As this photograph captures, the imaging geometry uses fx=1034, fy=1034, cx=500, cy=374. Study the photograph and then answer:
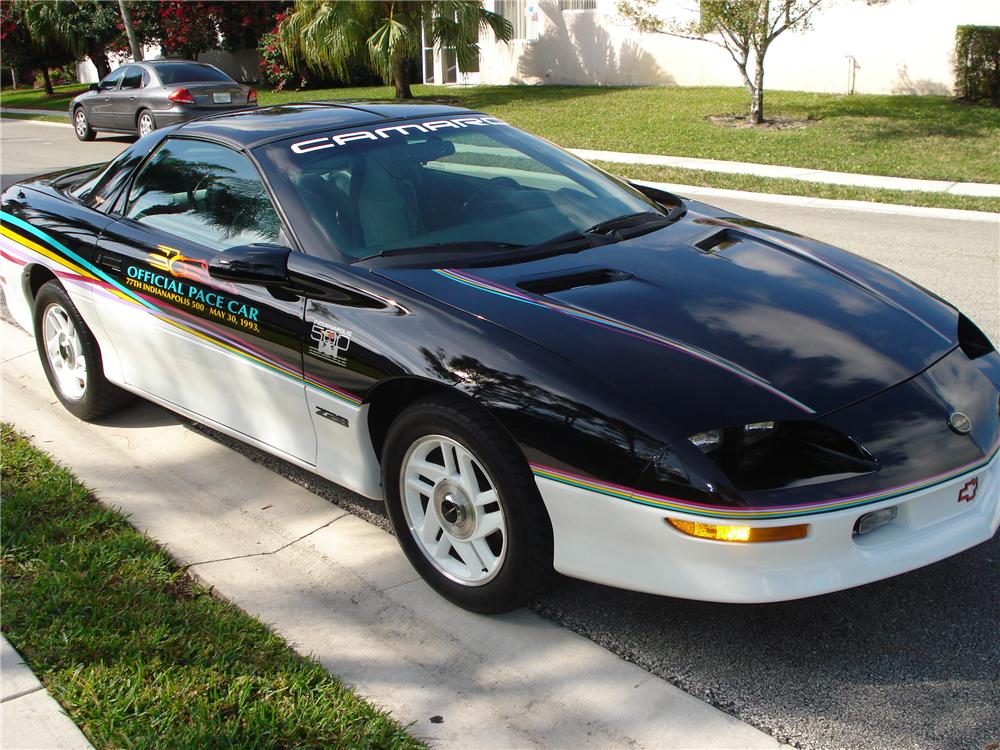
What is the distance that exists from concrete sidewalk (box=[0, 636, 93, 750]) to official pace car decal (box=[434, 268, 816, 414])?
70.2 inches

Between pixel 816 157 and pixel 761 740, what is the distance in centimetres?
1241

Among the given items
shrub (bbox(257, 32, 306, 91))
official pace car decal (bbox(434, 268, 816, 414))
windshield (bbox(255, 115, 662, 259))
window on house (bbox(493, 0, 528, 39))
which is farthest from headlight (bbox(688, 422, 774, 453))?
shrub (bbox(257, 32, 306, 91))

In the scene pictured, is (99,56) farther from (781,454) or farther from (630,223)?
(781,454)

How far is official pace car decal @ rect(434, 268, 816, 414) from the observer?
3002 millimetres

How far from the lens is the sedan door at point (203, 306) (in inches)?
151

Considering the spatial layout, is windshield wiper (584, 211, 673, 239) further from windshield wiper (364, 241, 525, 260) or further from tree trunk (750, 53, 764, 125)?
tree trunk (750, 53, 764, 125)

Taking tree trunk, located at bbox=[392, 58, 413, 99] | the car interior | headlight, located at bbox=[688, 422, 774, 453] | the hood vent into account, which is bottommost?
headlight, located at bbox=[688, 422, 774, 453]

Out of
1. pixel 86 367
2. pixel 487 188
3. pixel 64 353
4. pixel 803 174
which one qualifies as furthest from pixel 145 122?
pixel 487 188

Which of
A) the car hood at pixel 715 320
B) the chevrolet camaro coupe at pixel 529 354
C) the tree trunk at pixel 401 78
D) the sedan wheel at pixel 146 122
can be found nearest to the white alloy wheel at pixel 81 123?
the sedan wheel at pixel 146 122

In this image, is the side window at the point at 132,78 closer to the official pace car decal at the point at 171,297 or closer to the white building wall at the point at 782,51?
the white building wall at the point at 782,51

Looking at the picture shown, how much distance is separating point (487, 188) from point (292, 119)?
0.95 meters

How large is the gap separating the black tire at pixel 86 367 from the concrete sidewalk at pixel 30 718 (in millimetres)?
2119

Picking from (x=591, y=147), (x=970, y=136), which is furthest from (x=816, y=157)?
(x=591, y=147)

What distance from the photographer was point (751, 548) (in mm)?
2754
